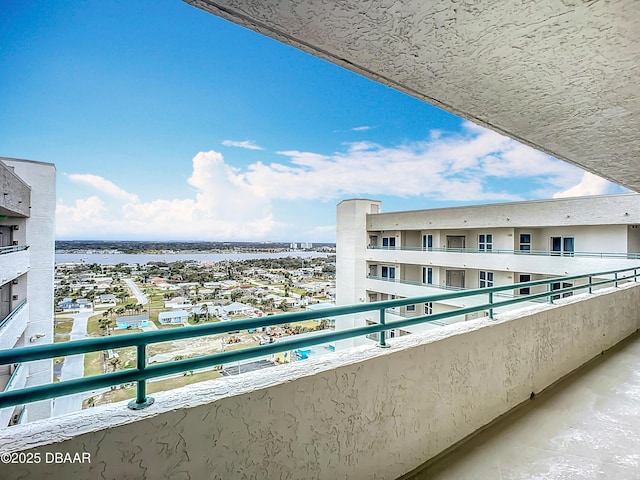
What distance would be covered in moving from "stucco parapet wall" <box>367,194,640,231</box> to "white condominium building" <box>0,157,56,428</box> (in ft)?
41.2

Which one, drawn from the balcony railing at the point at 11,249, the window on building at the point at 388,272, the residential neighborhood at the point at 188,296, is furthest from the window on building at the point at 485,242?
the balcony railing at the point at 11,249

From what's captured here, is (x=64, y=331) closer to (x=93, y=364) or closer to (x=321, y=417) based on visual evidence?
(x=93, y=364)

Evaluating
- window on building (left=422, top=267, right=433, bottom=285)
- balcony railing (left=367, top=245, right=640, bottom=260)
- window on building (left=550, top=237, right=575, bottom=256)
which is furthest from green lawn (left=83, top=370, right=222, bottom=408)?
window on building (left=422, top=267, right=433, bottom=285)

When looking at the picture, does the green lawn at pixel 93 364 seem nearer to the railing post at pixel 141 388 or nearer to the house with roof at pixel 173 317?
the railing post at pixel 141 388

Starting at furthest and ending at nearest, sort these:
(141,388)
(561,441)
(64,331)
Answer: (64,331), (561,441), (141,388)

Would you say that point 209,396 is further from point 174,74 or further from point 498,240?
point 498,240

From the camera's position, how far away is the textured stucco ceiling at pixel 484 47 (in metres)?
1.12

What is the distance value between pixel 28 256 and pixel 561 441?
34.6ft

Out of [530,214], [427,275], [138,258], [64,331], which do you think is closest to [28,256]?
[138,258]

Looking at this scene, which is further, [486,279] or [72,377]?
[486,279]

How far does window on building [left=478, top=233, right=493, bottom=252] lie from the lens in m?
12.8

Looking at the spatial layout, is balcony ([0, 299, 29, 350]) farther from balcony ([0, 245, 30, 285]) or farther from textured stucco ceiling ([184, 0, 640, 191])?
textured stucco ceiling ([184, 0, 640, 191])

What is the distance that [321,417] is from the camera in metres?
1.40

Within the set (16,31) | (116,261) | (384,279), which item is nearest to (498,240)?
(384,279)
